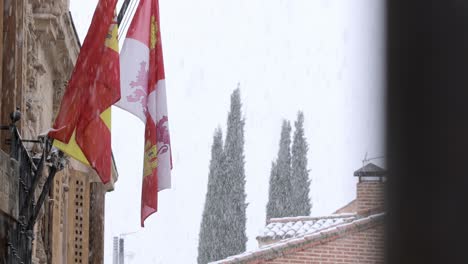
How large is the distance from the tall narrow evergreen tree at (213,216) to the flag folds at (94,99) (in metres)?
72.3

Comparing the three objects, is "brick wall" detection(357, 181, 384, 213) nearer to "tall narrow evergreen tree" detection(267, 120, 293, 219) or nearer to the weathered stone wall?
the weathered stone wall

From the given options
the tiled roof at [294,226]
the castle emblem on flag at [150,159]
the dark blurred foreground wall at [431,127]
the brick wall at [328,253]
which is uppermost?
the castle emblem on flag at [150,159]

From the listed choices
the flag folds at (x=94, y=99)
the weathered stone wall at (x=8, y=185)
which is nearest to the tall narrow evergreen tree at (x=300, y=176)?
the flag folds at (x=94, y=99)

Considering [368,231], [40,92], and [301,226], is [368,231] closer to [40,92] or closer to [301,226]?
[301,226]

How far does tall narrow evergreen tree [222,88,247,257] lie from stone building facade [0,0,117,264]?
64.5 metres

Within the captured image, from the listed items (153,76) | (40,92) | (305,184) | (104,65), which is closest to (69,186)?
(40,92)

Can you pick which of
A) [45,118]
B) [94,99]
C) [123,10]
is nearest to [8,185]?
[94,99]

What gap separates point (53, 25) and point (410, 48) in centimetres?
1304

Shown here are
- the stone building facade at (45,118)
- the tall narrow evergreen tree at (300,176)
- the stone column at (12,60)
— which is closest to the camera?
the stone building facade at (45,118)

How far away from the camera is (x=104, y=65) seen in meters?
9.75

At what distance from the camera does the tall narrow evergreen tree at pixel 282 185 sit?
8744 cm

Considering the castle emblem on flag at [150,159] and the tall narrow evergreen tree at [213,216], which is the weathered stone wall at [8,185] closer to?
the castle emblem on flag at [150,159]

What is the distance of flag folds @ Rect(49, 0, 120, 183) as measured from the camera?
928 centimetres

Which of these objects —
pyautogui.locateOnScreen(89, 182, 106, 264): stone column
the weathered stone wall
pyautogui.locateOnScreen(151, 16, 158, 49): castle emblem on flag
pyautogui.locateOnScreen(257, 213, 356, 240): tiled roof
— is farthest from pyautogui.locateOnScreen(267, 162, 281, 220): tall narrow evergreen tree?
the weathered stone wall
